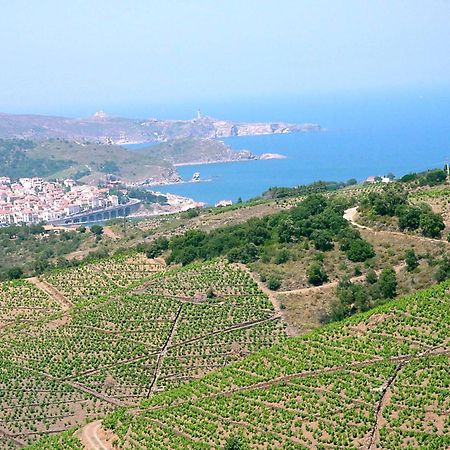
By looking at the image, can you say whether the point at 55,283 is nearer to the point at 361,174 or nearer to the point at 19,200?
the point at 19,200

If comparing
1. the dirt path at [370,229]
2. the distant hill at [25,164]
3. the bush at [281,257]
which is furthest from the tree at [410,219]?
the distant hill at [25,164]

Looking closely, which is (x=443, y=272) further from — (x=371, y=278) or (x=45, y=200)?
(x=45, y=200)

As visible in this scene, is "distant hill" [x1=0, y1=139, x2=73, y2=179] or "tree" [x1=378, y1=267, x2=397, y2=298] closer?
"tree" [x1=378, y1=267, x2=397, y2=298]

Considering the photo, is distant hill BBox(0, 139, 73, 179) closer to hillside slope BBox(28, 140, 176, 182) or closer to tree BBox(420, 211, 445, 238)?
hillside slope BBox(28, 140, 176, 182)

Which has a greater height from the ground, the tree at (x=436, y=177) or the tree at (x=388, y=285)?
the tree at (x=436, y=177)

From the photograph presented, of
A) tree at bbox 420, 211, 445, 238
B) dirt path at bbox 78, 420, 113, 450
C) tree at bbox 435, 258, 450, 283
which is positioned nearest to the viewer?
dirt path at bbox 78, 420, 113, 450

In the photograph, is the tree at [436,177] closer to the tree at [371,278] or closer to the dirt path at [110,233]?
the tree at [371,278]

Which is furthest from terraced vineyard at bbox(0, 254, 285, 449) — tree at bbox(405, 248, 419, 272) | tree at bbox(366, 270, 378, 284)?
tree at bbox(405, 248, 419, 272)

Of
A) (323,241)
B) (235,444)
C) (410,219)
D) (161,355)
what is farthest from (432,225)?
(235,444)
